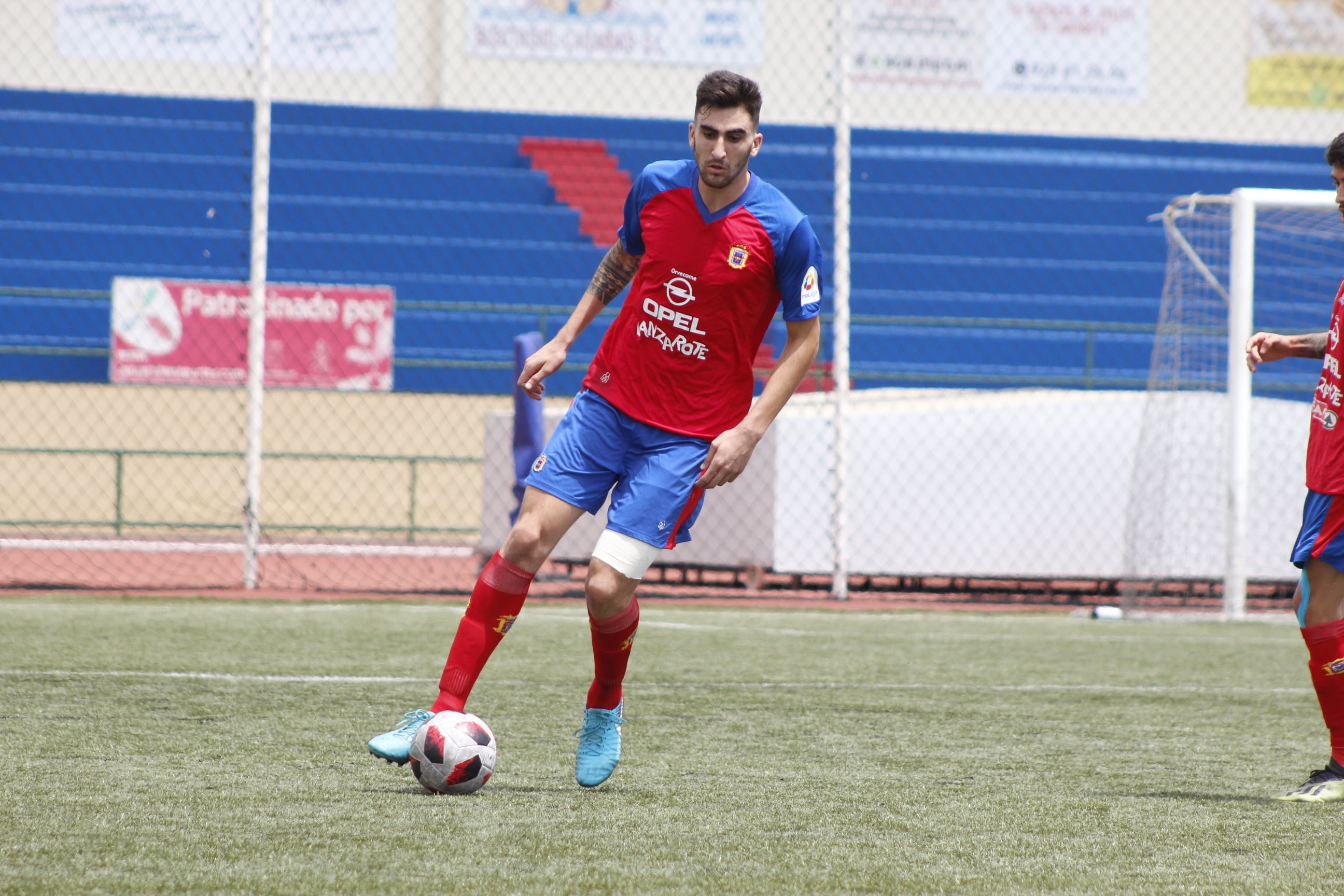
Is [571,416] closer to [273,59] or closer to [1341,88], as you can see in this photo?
[273,59]

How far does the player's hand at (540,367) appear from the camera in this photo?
354 centimetres

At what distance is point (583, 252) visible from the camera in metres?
17.8

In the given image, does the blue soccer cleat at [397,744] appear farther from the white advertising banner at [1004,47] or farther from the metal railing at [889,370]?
the white advertising banner at [1004,47]

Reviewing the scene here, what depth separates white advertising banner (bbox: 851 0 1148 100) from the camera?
19.2 metres

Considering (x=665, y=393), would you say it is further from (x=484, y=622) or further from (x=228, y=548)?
(x=228, y=548)

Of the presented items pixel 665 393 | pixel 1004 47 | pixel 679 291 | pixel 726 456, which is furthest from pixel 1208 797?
pixel 1004 47

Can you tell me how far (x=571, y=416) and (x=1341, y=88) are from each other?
19.6m

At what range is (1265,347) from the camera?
147 inches

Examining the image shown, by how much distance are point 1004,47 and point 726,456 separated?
17357 mm

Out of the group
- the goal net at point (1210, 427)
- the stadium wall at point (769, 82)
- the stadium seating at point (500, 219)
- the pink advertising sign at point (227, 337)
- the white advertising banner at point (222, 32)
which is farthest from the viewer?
the stadium wall at point (769, 82)

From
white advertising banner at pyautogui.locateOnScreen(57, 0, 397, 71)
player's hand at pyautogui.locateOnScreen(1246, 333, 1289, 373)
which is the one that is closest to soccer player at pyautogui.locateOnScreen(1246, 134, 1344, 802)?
player's hand at pyautogui.locateOnScreen(1246, 333, 1289, 373)

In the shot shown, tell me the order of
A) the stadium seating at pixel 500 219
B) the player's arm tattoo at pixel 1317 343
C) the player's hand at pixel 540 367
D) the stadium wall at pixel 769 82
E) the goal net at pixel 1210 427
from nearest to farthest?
the player's hand at pixel 540 367 → the player's arm tattoo at pixel 1317 343 → the goal net at pixel 1210 427 → the stadium seating at pixel 500 219 → the stadium wall at pixel 769 82

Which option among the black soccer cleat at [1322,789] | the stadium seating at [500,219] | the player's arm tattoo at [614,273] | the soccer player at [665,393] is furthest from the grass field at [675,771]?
the stadium seating at [500,219]

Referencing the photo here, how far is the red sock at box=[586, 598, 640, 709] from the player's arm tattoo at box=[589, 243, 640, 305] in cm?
80
